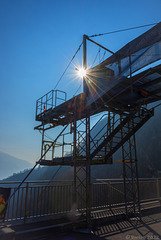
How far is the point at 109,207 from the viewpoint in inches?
382

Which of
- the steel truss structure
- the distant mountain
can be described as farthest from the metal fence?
the distant mountain

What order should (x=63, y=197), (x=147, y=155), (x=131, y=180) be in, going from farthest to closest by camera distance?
(x=147, y=155), (x=131, y=180), (x=63, y=197)

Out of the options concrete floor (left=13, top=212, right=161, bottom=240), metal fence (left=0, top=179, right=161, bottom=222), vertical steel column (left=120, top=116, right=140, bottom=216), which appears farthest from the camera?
vertical steel column (left=120, top=116, right=140, bottom=216)

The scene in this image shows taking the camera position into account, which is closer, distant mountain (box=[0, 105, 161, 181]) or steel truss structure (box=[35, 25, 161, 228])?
steel truss structure (box=[35, 25, 161, 228])

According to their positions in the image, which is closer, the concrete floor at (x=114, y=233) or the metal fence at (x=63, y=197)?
the concrete floor at (x=114, y=233)

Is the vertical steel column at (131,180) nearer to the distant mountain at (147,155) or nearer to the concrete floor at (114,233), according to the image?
the concrete floor at (114,233)

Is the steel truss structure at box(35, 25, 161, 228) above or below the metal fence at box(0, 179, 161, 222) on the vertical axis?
above

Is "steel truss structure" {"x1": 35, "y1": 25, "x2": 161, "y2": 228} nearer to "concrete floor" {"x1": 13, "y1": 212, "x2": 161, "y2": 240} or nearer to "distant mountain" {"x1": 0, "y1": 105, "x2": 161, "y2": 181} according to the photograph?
"concrete floor" {"x1": 13, "y1": 212, "x2": 161, "y2": 240}

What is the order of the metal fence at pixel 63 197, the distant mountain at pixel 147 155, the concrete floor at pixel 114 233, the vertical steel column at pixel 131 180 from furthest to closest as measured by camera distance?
the distant mountain at pixel 147 155
the vertical steel column at pixel 131 180
the metal fence at pixel 63 197
the concrete floor at pixel 114 233

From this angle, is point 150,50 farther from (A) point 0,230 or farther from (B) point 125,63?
(A) point 0,230

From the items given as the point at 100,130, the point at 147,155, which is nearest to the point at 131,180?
the point at 100,130

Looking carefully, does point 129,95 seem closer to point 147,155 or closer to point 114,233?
point 114,233

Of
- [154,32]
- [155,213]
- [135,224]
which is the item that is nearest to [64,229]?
[135,224]

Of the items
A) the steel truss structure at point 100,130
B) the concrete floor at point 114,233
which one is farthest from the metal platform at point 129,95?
the concrete floor at point 114,233
